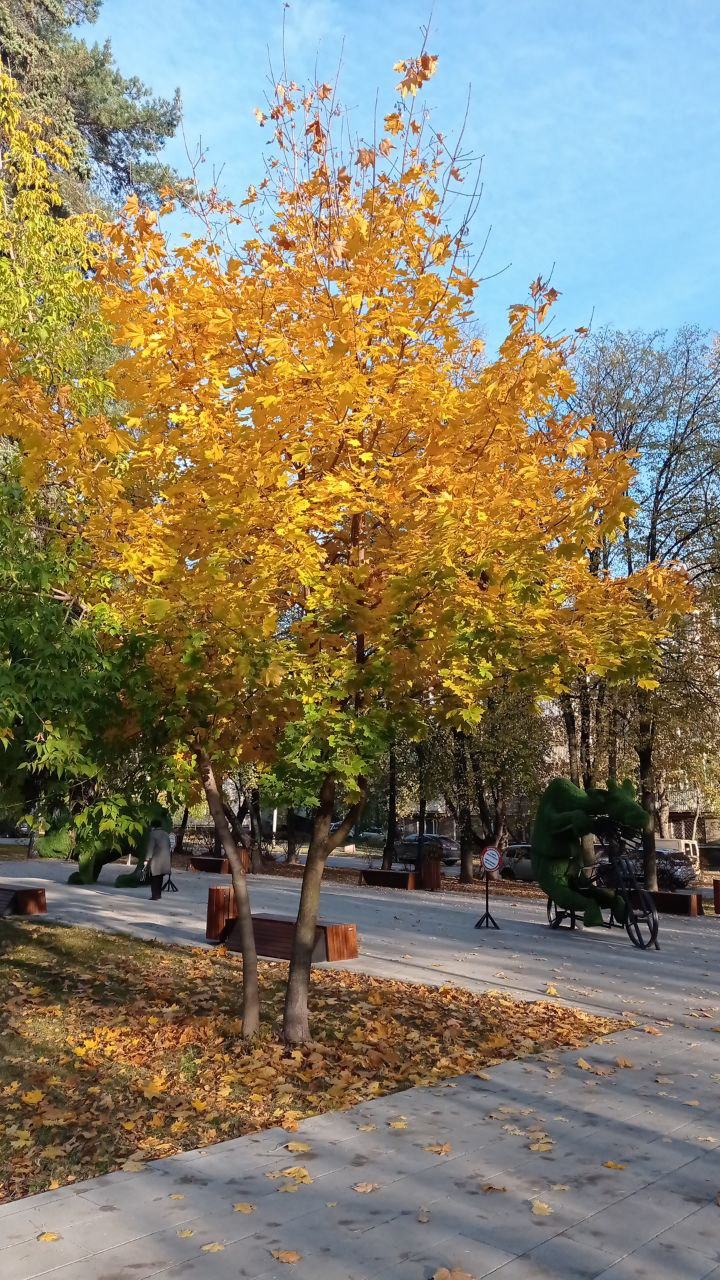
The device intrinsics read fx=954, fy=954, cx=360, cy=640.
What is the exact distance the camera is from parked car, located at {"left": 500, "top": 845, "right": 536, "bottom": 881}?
113 feet

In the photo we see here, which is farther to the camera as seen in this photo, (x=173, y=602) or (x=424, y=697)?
(x=424, y=697)

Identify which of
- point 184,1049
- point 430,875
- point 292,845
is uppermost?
point 292,845

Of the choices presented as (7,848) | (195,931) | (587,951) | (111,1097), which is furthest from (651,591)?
(7,848)

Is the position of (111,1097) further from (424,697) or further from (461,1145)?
(424,697)

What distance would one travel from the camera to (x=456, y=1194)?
4.76m

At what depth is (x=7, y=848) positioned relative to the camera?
105 feet

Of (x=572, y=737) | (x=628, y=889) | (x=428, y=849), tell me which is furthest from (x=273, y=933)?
(x=428, y=849)

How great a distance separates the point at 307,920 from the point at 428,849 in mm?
20448

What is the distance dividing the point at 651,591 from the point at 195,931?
28.6 feet

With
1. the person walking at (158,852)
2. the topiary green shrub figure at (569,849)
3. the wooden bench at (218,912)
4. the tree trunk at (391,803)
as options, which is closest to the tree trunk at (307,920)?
the wooden bench at (218,912)

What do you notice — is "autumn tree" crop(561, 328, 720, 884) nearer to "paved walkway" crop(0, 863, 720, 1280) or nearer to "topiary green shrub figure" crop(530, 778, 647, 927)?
"topiary green shrub figure" crop(530, 778, 647, 927)

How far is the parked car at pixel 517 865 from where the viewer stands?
34375 millimetres

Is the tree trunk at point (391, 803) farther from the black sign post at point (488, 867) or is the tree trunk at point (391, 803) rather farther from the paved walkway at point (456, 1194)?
the paved walkway at point (456, 1194)

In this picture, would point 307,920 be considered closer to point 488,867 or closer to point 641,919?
point 641,919
